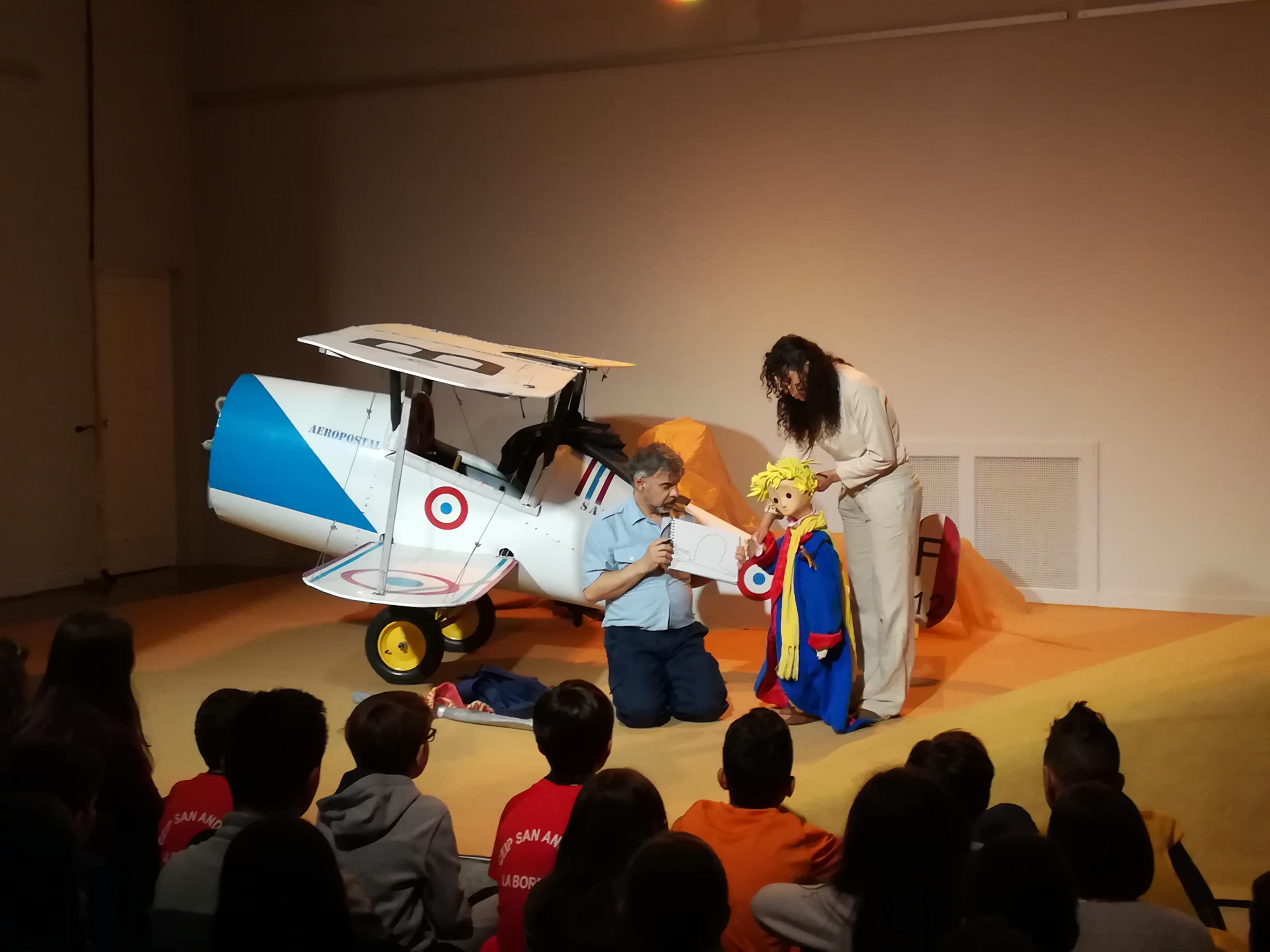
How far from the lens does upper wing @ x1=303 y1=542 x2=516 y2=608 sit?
4453mm

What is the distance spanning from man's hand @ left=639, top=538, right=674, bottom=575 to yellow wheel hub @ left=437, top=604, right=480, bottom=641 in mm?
1490

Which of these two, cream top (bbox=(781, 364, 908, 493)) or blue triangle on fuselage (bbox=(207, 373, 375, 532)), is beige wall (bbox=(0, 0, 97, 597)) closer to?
blue triangle on fuselage (bbox=(207, 373, 375, 532))

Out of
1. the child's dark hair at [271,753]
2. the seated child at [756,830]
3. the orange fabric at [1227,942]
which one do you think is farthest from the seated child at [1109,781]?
the child's dark hair at [271,753]

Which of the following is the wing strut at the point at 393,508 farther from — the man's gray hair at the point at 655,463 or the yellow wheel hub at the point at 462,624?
the man's gray hair at the point at 655,463

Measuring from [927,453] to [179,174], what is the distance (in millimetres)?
5533

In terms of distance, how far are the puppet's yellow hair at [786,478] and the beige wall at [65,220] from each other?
16.4 ft

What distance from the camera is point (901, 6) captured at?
6.29 metres

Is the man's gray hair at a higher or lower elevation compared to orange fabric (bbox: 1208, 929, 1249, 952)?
higher

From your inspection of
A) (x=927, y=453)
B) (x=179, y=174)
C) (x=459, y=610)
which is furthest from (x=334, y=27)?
(x=927, y=453)

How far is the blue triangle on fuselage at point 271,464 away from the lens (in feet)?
16.6

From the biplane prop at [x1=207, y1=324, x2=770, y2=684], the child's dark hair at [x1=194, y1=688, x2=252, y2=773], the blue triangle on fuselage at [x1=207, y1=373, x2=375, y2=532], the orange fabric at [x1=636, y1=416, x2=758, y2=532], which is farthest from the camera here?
the orange fabric at [x1=636, y1=416, x2=758, y2=532]

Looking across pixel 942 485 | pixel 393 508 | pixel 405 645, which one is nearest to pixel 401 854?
pixel 393 508

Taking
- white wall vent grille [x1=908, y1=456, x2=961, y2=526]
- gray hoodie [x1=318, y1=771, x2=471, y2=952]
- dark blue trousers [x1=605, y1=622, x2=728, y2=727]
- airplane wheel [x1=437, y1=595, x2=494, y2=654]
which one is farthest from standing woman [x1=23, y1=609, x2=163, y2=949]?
white wall vent grille [x1=908, y1=456, x2=961, y2=526]

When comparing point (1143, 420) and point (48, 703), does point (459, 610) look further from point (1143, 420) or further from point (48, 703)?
point (1143, 420)
